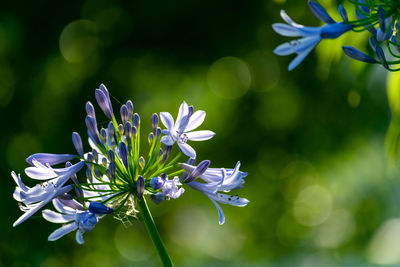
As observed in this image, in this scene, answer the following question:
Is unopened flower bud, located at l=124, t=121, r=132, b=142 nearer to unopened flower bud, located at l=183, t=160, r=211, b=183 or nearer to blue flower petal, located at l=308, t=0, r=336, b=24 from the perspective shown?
unopened flower bud, located at l=183, t=160, r=211, b=183

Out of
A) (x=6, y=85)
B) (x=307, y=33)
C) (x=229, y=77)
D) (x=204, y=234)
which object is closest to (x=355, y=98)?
(x=307, y=33)

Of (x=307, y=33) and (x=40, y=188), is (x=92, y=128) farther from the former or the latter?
(x=307, y=33)

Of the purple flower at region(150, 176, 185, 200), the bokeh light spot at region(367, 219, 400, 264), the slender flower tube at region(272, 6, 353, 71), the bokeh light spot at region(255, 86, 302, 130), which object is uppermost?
the slender flower tube at region(272, 6, 353, 71)

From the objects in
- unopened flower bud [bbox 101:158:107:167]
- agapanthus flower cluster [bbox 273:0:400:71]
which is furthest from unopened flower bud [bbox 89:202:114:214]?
agapanthus flower cluster [bbox 273:0:400:71]

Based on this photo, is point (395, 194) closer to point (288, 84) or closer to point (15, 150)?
point (288, 84)

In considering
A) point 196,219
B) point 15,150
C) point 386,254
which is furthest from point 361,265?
point 15,150

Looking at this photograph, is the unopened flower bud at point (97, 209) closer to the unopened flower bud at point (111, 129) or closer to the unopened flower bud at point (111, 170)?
the unopened flower bud at point (111, 170)
